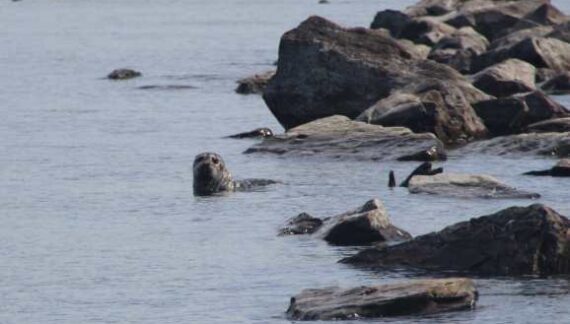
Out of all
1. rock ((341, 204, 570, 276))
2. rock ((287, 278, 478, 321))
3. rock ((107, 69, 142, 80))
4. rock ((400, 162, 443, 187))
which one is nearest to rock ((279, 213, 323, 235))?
rock ((341, 204, 570, 276))

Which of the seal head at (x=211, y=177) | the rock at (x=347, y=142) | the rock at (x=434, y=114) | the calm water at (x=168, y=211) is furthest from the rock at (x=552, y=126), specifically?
the seal head at (x=211, y=177)

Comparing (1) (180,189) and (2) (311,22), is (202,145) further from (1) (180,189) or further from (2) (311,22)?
(1) (180,189)

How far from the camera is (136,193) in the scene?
3058cm

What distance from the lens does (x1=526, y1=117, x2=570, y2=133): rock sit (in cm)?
3591

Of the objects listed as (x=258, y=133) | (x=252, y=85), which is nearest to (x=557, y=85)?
(x=252, y=85)

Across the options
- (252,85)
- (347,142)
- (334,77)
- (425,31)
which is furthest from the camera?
(425,31)

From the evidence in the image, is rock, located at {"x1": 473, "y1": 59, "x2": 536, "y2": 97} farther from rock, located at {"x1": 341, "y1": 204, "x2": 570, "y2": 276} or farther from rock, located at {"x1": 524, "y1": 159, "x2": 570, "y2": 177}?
rock, located at {"x1": 341, "y1": 204, "x2": 570, "y2": 276}

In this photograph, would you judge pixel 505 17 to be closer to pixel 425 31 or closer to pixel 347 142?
pixel 425 31

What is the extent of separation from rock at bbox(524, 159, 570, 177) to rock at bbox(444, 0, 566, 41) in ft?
110

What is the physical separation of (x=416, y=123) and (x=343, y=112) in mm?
2835

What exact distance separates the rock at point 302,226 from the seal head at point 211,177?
4793 millimetres

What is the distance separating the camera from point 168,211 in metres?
28.2

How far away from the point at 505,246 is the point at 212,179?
1001cm

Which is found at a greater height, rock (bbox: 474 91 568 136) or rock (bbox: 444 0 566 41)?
rock (bbox: 474 91 568 136)
